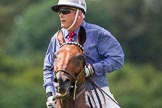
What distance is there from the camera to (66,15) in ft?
37.7

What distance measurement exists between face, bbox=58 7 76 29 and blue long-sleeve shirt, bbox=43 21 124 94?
6.4 inches

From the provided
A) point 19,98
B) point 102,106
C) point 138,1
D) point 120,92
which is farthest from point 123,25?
point 102,106

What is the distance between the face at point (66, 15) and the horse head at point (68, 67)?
0.43m

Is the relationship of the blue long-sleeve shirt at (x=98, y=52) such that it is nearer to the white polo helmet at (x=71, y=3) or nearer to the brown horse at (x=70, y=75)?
the white polo helmet at (x=71, y=3)

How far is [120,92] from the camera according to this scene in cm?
4956

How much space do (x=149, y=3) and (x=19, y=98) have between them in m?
58.1

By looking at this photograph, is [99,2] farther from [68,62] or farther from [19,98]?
[68,62]

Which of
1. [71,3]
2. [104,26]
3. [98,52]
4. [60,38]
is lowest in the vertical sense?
[98,52]

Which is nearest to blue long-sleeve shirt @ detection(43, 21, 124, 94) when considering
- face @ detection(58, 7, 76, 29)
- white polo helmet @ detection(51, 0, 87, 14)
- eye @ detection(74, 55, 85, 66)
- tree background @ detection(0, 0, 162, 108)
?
face @ detection(58, 7, 76, 29)

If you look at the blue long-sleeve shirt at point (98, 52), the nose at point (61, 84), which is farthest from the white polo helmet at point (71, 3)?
the nose at point (61, 84)

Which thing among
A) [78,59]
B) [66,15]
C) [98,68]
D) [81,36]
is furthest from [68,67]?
[66,15]

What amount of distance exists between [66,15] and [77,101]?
106 centimetres

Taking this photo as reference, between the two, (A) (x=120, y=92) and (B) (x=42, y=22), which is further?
(B) (x=42, y=22)

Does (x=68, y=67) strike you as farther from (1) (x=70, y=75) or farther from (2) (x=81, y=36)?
(2) (x=81, y=36)
